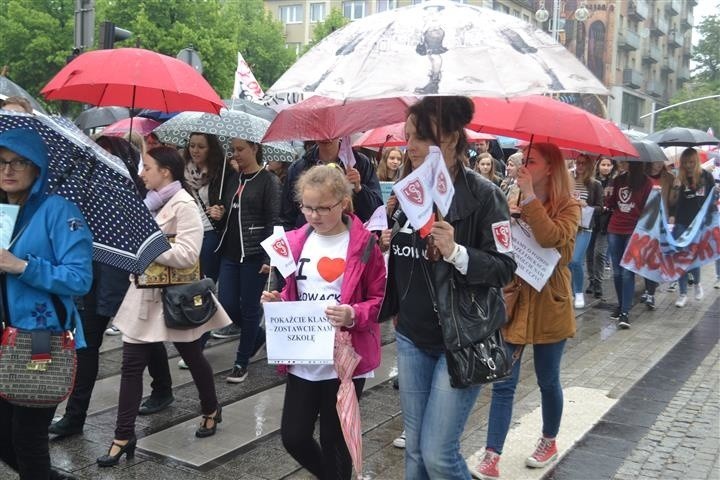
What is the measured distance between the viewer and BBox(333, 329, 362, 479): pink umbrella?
3.31 meters

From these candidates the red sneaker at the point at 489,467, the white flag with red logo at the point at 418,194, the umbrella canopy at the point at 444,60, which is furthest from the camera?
the red sneaker at the point at 489,467

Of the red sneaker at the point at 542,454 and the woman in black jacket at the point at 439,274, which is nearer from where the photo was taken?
the woman in black jacket at the point at 439,274

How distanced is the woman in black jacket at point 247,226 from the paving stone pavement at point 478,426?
444mm

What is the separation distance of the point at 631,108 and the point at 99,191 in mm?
71702

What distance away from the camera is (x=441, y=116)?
3.04 m

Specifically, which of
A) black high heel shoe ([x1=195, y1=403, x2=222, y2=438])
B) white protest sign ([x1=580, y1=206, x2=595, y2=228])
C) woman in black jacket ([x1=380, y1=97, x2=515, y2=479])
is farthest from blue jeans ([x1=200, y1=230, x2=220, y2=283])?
white protest sign ([x1=580, y1=206, x2=595, y2=228])

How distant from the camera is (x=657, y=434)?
511 centimetres

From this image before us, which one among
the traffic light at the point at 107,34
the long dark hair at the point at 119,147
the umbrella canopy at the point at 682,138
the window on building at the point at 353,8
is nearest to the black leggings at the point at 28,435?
the long dark hair at the point at 119,147

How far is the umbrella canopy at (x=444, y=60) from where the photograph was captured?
2.67m

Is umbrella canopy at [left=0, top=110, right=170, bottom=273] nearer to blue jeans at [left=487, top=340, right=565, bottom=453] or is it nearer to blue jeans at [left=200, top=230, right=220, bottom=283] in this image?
blue jeans at [left=487, top=340, right=565, bottom=453]

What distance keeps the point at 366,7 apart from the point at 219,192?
54596 mm

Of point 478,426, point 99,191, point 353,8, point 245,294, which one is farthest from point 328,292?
point 353,8

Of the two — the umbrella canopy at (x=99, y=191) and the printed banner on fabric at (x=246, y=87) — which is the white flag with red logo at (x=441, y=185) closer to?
the umbrella canopy at (x=99, y=191)

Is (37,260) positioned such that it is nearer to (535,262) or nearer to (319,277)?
(319,277)
